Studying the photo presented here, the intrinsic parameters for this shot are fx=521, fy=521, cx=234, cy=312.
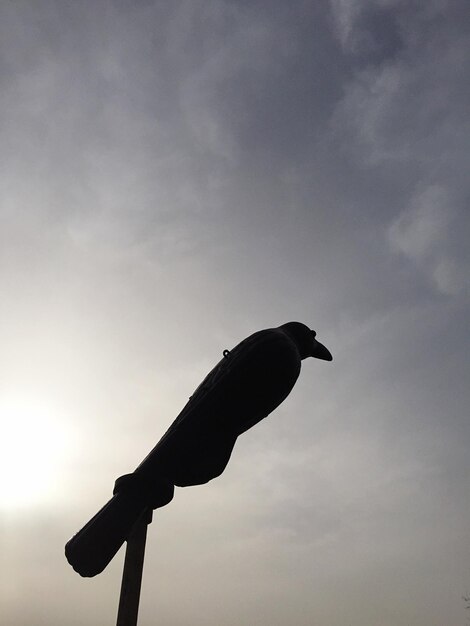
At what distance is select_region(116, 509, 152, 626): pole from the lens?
13.4 feet

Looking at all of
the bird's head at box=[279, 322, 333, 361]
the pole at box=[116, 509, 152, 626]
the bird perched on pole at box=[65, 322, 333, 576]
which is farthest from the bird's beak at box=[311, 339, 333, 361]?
the pole at box=[116, 509, 152, 626]

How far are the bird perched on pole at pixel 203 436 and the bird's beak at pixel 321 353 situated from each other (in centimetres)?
65

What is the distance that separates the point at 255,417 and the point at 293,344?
69 cm

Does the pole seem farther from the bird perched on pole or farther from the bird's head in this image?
the bird's head

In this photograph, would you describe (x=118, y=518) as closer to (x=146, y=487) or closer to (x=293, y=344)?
(x=146, y=487)

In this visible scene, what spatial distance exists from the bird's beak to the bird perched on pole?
0.65 metres

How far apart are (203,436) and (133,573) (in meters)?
1.24

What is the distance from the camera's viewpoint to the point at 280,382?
4219mm

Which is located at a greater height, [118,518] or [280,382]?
[280,382]

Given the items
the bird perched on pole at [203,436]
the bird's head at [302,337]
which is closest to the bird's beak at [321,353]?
the bird's head at [302,337]

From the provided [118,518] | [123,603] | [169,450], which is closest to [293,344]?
[169,450]

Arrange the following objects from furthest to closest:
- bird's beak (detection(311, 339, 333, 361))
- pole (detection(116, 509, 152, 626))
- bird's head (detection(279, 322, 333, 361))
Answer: bird's beak (detection(311, 339, 333, 361))
bird's head (detection(279, 322, 333, 361))
pole (detection(116, 509, 152, 626))

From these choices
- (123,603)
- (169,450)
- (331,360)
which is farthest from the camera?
(331,360)

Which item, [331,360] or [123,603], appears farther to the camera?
[331,360]
